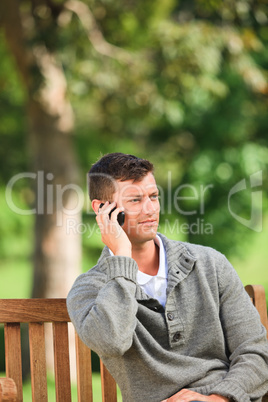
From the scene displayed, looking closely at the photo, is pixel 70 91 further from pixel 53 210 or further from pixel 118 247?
pixel 118 247

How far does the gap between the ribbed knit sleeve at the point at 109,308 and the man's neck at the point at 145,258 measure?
23cm

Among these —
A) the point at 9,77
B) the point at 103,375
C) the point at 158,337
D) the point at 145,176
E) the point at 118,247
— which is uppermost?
the point at 9,77

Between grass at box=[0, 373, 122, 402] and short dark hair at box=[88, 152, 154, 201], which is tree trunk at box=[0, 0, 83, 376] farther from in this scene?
short dark hair at box=[88, 152, 154, 201]

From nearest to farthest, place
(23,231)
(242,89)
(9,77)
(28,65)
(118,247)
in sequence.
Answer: (118,247) < (28,65) < (9,77) < (242,89) < (23,231)

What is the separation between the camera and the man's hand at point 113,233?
274cm

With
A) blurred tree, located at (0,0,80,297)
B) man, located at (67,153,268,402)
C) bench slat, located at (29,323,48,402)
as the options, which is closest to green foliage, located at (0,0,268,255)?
blurred tree, located at (0,0,80,297)

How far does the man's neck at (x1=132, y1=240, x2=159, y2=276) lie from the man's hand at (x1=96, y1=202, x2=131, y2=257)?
0.18 meters

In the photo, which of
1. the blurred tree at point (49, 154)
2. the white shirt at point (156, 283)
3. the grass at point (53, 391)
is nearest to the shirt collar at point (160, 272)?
the white shirt at point (156, 283)

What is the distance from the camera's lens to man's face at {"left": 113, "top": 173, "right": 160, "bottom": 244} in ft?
9.25

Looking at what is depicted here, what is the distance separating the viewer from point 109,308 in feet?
8.27

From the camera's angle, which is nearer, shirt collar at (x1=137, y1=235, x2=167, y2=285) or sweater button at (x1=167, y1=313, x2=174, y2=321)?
sweater button at (x1=167, y1=313, x2=174, y2=321)

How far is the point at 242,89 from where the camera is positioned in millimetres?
10914

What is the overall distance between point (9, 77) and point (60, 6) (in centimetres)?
246

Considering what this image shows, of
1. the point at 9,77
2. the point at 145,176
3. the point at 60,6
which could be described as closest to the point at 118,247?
the point at 145,176
